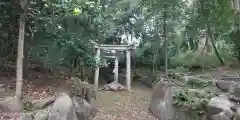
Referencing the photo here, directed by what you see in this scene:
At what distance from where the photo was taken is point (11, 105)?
469 centimetres

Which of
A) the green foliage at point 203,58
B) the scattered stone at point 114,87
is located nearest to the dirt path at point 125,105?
the scattered stone at point 114,87

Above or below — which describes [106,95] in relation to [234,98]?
below

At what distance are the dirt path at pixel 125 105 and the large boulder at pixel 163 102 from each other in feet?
0.57

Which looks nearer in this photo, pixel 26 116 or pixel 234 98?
pixel 26 116

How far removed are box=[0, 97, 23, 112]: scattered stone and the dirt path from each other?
1654mm

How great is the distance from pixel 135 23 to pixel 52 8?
4520 millimetres

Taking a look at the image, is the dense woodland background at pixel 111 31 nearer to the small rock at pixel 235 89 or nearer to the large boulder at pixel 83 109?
the large boulder at pixel 83 109

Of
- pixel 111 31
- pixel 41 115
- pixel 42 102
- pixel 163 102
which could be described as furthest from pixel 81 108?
pixel 111 31

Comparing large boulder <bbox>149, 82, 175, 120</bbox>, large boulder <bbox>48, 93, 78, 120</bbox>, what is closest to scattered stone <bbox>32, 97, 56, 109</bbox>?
large boulder <bbox>48, 93, 78, 120</bbox>

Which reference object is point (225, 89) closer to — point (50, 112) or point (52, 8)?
point (50, 112)

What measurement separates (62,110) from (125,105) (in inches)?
110

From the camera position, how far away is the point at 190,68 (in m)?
9.02

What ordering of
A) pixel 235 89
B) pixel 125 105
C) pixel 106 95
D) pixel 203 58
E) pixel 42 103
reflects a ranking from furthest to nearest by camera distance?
pixel 203 58 → pixel 106 95 → pixel 125 105 → pixel 235 89 → pixel 42 103

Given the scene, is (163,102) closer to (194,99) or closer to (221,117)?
(194,99)
